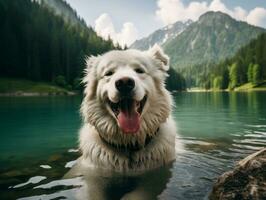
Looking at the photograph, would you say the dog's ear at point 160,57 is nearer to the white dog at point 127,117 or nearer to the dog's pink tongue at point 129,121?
the white dog at point 127,117

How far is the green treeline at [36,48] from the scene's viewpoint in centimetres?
8000

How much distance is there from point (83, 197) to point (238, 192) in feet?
8.02

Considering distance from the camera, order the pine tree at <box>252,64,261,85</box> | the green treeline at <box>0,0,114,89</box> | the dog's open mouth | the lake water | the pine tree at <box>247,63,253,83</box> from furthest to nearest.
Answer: the pine tree at <box>247,63,253,83</box> → the pine tree at <box>252,64,261,85</box> → the green treeline at <box>0,0,114,89</box> → the dog's open mouth → the lake water

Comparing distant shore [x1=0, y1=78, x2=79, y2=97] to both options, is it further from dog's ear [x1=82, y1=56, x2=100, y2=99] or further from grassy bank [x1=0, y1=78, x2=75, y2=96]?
dog's ear [x1=82, y1=56, x2=100, y2=99]

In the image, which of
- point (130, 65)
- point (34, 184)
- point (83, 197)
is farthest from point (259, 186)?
point (34, 184)

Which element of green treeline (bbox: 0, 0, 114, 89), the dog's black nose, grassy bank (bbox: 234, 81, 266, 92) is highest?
green treeline (bbox: 0, 0, 114, 89)

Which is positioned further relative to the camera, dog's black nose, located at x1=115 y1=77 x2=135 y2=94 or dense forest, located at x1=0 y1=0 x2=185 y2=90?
dense forest, located at x1=0 y1=0 x2=185 y2=90

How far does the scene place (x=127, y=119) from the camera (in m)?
6.29

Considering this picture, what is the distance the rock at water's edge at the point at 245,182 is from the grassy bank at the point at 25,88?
66.0m

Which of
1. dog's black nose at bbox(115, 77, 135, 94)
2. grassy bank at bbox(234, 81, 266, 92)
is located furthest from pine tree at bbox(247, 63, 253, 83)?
dog's black nose at bbox(115, 77, 135, 94)

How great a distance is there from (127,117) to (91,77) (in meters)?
1.39

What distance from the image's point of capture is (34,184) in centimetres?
679

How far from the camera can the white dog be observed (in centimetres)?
641

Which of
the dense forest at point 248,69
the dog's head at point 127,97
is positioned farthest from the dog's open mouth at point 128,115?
the dense forest at point 248,69
